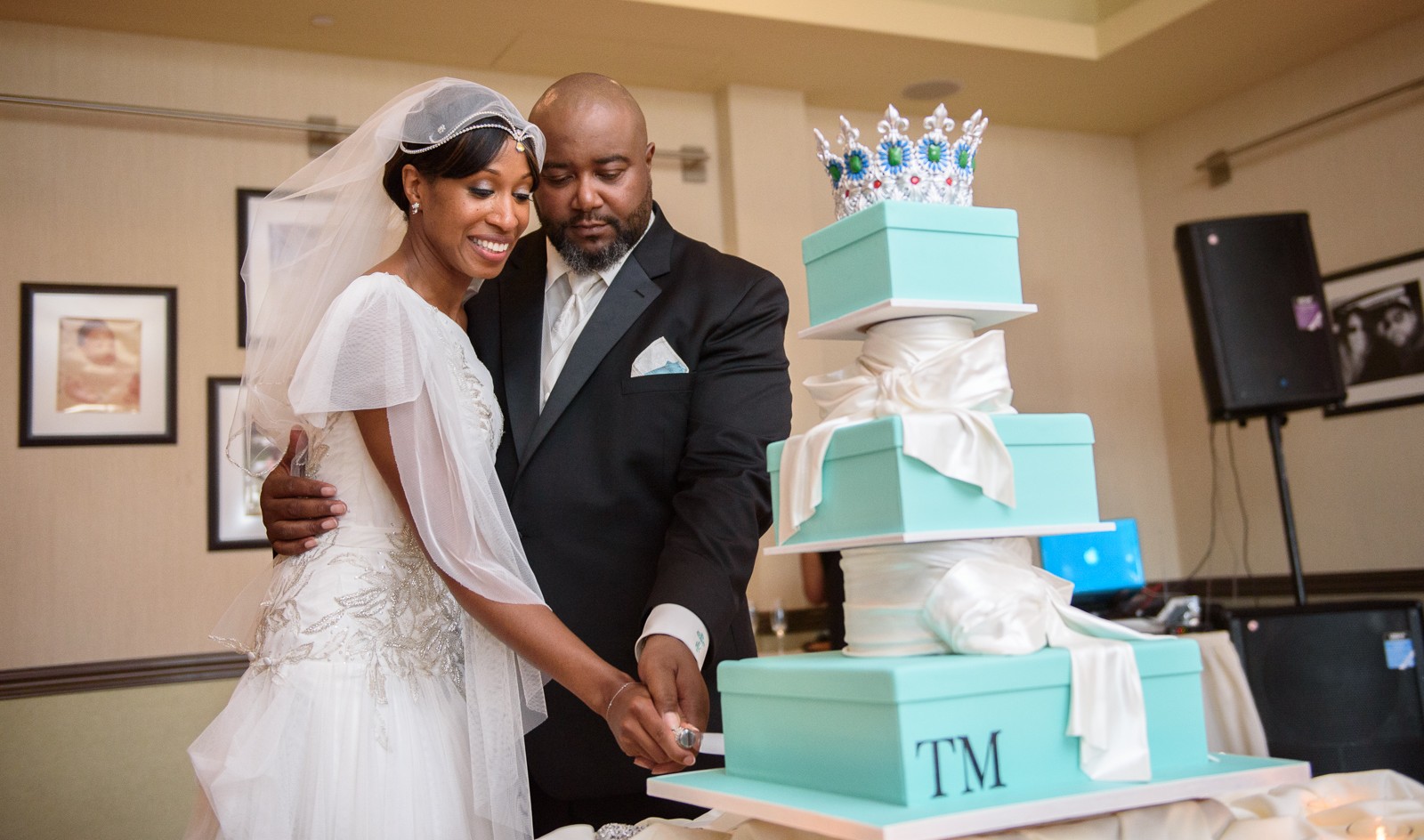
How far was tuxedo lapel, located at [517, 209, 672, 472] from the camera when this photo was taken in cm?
190

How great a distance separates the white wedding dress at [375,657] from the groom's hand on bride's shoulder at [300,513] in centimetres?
2

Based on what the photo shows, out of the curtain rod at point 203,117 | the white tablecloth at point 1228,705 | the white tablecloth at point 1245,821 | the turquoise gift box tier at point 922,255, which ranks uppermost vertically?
the curtain rod at point 203,117

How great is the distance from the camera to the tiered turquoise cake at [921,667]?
1.07 m

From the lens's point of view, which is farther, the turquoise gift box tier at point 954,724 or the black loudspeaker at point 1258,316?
the black loudspeaker at point 1258,316

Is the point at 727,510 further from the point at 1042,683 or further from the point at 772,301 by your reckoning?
the point at 1042,683

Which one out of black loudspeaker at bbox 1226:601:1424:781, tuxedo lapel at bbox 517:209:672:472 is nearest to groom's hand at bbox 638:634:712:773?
tuxedo lapel at bbox 517:209:672:472

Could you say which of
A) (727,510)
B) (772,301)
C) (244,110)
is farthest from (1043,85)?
(727,510)

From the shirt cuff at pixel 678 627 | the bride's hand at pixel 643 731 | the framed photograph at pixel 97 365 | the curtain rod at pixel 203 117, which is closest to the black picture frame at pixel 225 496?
the framed photograph at pixel 97 365

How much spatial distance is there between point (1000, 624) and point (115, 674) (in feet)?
13.7

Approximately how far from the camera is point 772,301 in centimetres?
207

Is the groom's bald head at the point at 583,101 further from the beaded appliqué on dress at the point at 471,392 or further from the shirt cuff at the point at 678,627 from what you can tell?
the shirt cuff at the point at 678,627

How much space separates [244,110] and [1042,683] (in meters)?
4.49

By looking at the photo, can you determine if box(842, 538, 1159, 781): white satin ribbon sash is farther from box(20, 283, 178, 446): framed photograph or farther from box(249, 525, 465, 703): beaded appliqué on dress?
box(20, 283, 178, 446): framed photograph

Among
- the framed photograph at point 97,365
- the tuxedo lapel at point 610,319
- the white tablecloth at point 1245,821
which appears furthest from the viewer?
the framed photograph at point 97,365
